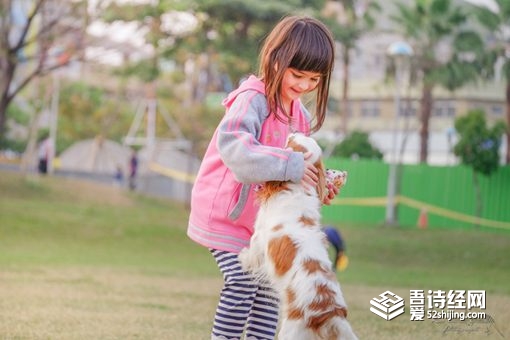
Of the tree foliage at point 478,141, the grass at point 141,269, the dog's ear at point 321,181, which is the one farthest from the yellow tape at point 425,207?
the dog's ear at point 321,181

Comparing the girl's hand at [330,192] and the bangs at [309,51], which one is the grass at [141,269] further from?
the bangs at [309,51]

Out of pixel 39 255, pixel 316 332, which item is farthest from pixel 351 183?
pixel 316 332

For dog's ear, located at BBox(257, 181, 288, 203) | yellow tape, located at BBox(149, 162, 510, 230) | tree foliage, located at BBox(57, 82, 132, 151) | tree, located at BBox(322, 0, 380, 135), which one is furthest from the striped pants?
tree foliage, located at BBox(57, 82, 132, 151)

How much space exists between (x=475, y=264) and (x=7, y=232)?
8710 millimetres

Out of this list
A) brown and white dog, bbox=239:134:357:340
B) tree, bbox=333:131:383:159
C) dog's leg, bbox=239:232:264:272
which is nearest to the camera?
brown and white dog, bbox=239:134:357:340

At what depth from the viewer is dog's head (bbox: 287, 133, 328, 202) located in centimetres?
439

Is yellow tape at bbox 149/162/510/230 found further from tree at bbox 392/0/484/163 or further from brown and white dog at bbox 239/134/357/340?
brown and white dog at bbox 239/134/357/340

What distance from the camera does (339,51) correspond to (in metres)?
37.1

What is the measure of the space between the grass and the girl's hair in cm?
252

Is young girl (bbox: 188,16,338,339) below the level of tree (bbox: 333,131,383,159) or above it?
below

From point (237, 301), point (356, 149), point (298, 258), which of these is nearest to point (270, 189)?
point (298, 258)

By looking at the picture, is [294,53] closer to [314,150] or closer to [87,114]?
[314,150]

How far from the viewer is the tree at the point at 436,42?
30750 millimetres
